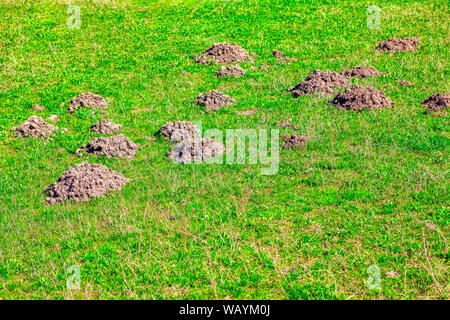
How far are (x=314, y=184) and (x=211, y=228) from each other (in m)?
3.19

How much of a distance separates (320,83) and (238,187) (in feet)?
23.2

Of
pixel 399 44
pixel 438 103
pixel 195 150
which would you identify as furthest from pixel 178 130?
pixel 399 44

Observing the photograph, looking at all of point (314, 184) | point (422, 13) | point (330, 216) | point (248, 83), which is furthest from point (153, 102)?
point (422, 13)

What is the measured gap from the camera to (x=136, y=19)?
26.4 metres

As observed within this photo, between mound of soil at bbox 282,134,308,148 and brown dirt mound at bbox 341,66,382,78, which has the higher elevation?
brown dirt mound at bbox 341,66,382,78

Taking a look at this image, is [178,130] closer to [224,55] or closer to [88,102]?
[88,102]

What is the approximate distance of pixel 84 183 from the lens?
11789 mm

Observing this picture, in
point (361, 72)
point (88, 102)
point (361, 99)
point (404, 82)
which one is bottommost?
point (88, 102)

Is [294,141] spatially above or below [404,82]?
below

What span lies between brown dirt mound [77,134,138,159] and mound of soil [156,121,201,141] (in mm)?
1068

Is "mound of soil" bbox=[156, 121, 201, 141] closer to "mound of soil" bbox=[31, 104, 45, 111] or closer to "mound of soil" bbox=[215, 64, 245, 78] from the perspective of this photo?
"mound of soil" bbox=[215, 64, 245, 78]

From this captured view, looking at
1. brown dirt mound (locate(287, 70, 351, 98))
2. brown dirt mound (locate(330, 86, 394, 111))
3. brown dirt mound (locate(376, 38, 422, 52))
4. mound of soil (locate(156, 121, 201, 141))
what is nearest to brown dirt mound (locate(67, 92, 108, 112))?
mound of soil (locate(156, 121, 201, 141))

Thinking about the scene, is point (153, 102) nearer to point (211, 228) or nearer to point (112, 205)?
point (112, 205)

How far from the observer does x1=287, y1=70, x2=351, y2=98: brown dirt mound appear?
663 inches
